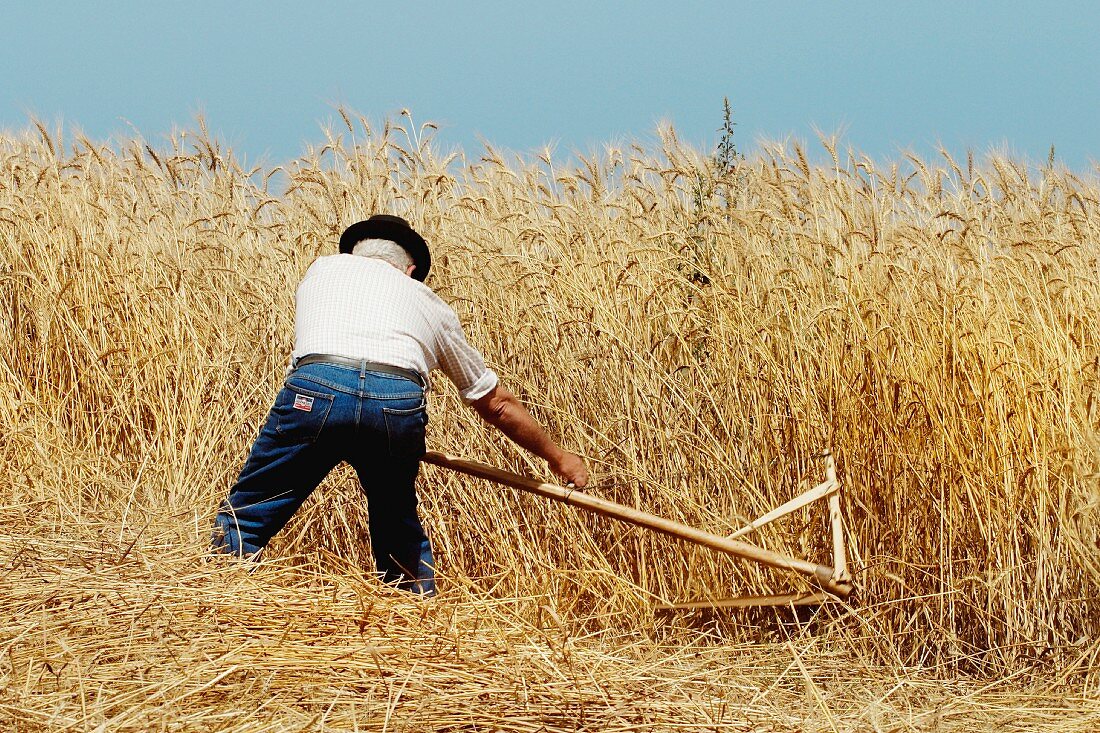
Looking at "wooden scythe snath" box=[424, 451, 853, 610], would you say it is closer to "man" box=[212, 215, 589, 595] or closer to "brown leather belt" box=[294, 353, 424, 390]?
"man" box=[212, 215, 589, 595]

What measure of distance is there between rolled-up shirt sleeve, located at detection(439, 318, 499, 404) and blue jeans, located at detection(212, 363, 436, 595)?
13cm

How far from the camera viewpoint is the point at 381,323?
3279 mm

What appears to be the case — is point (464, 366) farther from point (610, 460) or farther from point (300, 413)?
point (610, 460)

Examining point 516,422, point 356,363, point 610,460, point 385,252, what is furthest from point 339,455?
point 610,460

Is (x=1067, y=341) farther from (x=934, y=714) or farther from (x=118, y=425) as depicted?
(x=118, y=425)

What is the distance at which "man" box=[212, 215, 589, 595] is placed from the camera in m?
3.24

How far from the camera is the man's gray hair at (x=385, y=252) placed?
3.51 meters

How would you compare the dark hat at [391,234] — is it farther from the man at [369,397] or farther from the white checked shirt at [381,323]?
the white checked shirt at [381,323]

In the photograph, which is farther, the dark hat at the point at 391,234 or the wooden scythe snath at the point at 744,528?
the dark hat at the point at 391,234

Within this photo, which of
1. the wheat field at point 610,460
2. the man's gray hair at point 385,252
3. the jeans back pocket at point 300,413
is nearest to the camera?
the wheat field at point 610,460

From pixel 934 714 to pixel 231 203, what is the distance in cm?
383

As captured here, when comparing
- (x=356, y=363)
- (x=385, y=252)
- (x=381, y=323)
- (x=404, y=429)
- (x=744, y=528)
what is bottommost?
(x=744, y=528)

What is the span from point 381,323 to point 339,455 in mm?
440

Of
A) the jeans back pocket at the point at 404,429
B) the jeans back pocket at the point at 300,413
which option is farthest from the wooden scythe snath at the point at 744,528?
the jeans back pocket at the point at 300,413
